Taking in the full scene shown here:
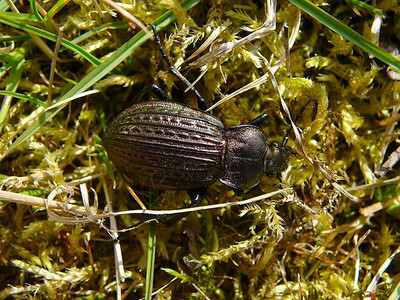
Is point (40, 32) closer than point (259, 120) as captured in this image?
Yes

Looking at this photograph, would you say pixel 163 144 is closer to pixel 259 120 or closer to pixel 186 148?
pixel 186 148

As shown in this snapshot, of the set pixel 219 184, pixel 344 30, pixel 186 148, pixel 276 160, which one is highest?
pixel 344 30

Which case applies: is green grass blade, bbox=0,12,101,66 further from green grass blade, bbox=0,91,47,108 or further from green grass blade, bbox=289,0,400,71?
green grass blade, bbox=289,0,400,71

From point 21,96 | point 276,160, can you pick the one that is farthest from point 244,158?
point 21,96

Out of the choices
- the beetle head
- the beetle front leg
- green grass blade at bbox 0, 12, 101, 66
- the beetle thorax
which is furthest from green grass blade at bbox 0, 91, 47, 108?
the beetle head

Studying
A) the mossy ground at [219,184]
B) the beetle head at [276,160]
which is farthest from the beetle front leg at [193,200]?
the beetle head at [276,160]

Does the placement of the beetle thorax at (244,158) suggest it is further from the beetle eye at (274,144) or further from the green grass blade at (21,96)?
the green grass blade at (21,96)

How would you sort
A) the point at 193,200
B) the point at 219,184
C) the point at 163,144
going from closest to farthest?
1. the point at 163,144
2. the point at 193,200
3. the point at 219,184
